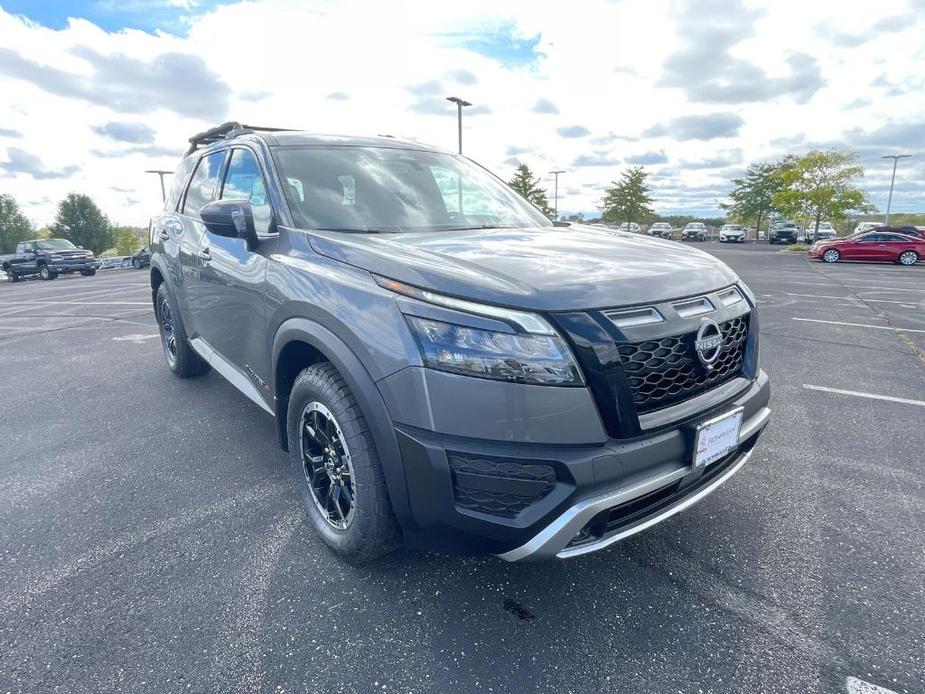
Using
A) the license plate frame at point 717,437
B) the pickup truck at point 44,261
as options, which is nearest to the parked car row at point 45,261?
the pickup truck at point 44,261

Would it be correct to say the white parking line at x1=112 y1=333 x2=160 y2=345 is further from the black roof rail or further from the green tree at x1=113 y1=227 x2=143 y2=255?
the green tree at x1=113 y1=227 x2=143 y2=255

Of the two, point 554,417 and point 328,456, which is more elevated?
point 554,417

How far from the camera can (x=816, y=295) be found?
1116 cm

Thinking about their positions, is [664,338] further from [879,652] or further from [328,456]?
[328,456]

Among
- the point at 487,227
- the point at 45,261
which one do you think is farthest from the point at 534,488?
the point at 45,261

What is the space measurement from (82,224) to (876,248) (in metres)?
74.2

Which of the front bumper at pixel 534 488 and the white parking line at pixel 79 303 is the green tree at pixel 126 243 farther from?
the front bumper at pixel 534 488

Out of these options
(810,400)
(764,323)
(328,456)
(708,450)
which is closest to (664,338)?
(708,450)

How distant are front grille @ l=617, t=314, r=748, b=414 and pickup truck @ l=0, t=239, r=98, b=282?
30367 millimetres

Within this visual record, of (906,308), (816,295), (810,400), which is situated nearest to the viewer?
(810,400)

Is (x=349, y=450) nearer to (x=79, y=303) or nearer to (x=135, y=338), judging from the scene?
(x=135, y=338)

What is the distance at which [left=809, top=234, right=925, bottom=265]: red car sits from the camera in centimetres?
2047

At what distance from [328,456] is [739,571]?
179 centimetres

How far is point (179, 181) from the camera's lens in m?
4.46
